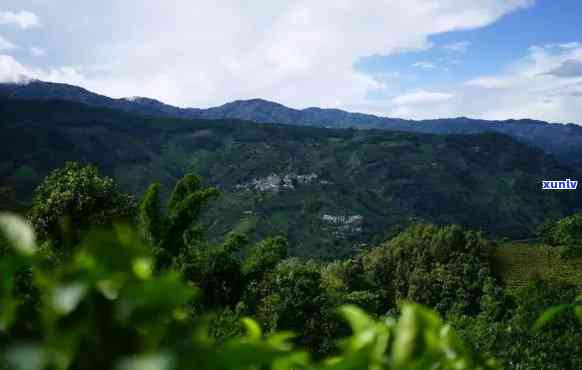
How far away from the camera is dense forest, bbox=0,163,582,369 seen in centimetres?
64

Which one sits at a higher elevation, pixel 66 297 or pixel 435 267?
pixel 66 297

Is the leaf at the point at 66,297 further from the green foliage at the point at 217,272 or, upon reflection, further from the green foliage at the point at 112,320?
the green foliage at the point at 217,272

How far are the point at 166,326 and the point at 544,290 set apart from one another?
166 feet

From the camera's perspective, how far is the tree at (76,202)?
22.0 meters

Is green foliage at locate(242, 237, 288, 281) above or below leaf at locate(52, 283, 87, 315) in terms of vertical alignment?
below

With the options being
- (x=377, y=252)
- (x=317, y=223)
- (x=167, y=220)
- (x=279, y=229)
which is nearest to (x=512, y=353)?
(x=167, y=220)

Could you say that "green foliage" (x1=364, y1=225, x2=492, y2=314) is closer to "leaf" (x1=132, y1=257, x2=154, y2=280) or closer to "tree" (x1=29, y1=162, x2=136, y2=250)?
"tree" (x1=29, y1=162, x2=136, y2=250)

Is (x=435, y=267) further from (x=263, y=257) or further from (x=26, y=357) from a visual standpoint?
(x=26, y=357)

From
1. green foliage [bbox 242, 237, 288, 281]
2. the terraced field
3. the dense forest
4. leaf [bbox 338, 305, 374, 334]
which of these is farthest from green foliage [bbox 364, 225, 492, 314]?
leaf [bbox 338, 305, 374, 334]

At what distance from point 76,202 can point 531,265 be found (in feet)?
216

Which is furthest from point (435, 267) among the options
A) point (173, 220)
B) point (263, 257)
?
point (173, 220)

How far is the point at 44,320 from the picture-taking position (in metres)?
0.64

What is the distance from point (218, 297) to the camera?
27.5 meters

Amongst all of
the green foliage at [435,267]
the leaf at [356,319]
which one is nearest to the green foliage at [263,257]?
the leaf at [356,319]
